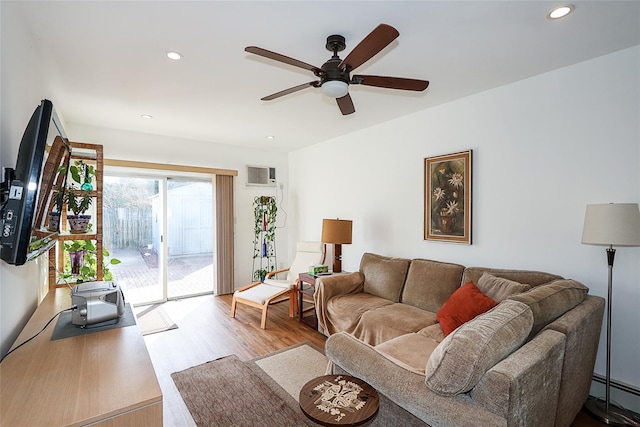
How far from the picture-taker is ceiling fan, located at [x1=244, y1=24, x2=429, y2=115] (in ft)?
5.06

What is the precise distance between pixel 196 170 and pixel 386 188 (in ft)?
9.84

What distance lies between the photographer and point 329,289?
3412 mm

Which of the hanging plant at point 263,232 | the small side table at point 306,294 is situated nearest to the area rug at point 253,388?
the small side table at point 306,294

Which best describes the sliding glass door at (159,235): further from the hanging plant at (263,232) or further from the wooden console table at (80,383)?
the wooden console table at (80,383)

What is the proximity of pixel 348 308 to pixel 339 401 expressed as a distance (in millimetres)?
1609

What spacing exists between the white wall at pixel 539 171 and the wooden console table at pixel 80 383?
2.96 metres

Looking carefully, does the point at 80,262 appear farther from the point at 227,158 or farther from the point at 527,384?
the point at 527,384

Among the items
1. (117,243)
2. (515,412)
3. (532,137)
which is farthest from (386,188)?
(117,243)

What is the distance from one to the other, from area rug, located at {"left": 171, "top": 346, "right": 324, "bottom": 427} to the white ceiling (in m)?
2.61

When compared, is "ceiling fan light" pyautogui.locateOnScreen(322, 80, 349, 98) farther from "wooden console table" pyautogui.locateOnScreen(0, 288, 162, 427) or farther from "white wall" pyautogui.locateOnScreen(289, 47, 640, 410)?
"white wall" pyautogui.locateOnScreen(289, 47, 640, 410)

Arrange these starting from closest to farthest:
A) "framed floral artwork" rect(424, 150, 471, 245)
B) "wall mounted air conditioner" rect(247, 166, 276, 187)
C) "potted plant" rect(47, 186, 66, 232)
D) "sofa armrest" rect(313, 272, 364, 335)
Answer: "potted plant" rect(47, 186, 66, 232) < "framed floral artwork" rect(424, 150, 471, 245) < "sofa armrest" rect(313, 272, 364, 335) < "wall mounted air conditioner" rect(247, 166, 276, 187)

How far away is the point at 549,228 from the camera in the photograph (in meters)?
2.59

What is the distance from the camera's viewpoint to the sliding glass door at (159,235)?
175 inches

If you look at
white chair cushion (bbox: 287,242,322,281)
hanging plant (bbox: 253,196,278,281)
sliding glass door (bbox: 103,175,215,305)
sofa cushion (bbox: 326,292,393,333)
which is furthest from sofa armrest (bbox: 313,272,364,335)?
sliding glass door (bbox: 103,175,215,305)
